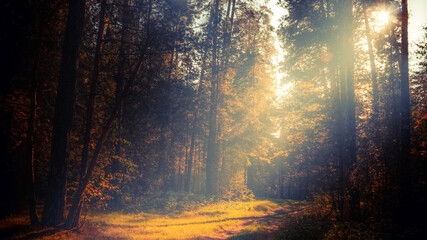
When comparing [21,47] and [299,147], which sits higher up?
[21,47]

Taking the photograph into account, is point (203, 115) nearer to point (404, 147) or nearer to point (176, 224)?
point (176, 224)

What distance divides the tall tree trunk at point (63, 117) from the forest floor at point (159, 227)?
73cm

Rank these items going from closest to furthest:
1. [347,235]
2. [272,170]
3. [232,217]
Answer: [347,235] < [232,217] < [272,170]

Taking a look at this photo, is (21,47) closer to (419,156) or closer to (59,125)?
(59,125)

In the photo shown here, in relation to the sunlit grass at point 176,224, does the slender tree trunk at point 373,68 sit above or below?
above

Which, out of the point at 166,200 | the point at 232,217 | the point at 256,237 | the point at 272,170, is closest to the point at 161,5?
the point at 256,237

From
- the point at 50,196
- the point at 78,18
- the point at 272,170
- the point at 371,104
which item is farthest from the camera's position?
the point at 272,170

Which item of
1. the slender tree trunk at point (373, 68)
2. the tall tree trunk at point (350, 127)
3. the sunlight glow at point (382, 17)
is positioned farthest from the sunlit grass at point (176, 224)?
the sunlight glow at point (382, 17)

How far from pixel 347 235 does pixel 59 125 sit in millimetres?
10195

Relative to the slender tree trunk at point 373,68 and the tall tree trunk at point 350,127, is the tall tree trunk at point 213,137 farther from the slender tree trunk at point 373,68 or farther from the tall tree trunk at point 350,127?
the tall tree trunk at point 350,127

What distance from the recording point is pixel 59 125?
8.71 m

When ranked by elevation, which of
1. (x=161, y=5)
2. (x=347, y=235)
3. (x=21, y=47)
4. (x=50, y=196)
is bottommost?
(x=347, y=235)

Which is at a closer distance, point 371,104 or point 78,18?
point 78,18

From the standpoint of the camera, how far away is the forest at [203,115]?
8.91 meters
